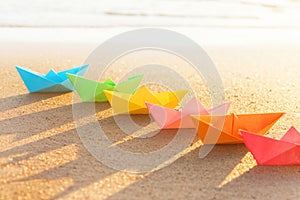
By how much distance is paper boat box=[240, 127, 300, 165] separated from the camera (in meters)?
1.50

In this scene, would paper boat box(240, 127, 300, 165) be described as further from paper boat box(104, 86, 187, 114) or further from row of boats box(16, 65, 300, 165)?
paper boat box(104, 86, 187, 114)

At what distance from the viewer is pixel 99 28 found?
424cm

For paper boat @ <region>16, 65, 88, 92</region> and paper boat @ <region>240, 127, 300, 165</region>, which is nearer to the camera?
paper boat @ <region>240, 127, 300, 165</region>

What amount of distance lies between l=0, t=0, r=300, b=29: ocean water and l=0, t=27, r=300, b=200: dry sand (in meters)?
1.95

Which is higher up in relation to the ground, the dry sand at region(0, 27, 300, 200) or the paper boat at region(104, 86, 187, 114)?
the paper boat at region(104, 86, 187, 114)

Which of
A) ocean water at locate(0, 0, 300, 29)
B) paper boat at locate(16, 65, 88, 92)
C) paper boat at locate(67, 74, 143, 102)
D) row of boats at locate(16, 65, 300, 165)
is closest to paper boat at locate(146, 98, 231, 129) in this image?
row of boats at locate(16, 65, 300, 165)

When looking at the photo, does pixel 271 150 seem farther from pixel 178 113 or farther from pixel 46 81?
pixel 46 81

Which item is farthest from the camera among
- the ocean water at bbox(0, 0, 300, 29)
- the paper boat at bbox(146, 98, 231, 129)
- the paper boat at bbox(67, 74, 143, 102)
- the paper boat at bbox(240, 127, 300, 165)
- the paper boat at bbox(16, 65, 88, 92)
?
the ocean water at bbox(0, 0, 300, 29)

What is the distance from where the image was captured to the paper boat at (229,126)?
1.59 meters

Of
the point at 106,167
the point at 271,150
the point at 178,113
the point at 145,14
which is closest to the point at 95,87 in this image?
the point at 178,113

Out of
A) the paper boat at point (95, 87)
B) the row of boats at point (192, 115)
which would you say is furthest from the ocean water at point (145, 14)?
the paper boat at point (95, 87)

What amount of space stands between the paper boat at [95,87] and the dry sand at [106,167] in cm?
6

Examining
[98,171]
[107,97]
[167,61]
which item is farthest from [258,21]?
[98,171]

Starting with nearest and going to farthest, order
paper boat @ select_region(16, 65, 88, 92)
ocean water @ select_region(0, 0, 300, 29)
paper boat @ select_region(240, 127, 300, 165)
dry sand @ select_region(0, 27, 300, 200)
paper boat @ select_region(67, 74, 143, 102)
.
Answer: dry sand @ select_region(0, 27, 300, 200), paper boat @ select_region(240, 127, 300, 165), paper boat @ select_region(67, 74, 143, 102), paper boat @ select_region(16, 65, 88, 92), ocean water @ select_region(0, 0, 300, 29)
